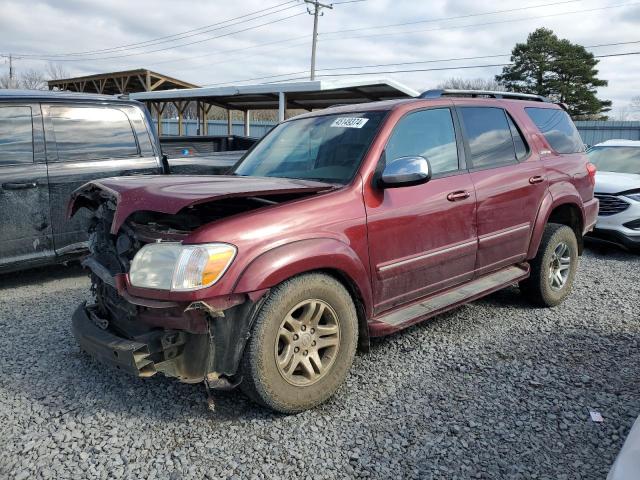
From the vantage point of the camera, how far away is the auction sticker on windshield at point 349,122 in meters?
3.67

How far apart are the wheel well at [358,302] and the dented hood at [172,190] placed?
53 cm

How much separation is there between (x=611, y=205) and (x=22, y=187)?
753cm

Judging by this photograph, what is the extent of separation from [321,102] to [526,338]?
15.0 m

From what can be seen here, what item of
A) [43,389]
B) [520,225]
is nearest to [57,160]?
[43,389]

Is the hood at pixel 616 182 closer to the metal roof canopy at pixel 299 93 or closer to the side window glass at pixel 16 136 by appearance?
the metal roof canopy at pixel 299 93

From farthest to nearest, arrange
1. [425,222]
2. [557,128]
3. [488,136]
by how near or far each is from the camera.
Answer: [557,128]
[488,136]
[425,222]

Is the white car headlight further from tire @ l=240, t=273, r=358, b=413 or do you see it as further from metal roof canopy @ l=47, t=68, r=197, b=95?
metal roof canopy @ l=47, t=68, r=197, b=95

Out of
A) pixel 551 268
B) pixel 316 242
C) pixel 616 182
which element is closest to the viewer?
pixel 316 242

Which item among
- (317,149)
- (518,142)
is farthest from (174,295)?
(518,142)

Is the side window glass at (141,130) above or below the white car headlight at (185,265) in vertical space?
above

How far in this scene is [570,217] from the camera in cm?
509

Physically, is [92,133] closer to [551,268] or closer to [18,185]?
[18,185]

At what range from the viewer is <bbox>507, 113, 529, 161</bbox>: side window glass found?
14.7ft

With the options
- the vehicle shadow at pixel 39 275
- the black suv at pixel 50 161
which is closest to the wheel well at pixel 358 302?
the black suv at pixel 50 161
